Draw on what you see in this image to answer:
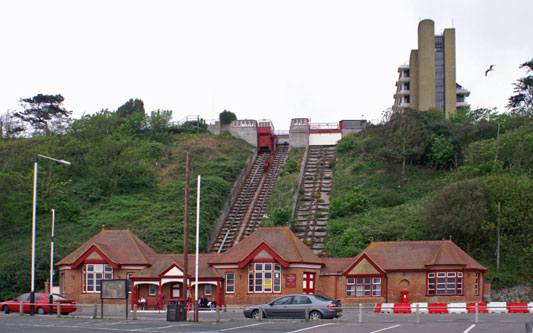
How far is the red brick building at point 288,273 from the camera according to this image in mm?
47531

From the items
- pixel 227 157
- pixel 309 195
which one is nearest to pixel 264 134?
pixel 227 157

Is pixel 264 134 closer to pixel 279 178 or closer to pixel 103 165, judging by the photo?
pixel 279 178

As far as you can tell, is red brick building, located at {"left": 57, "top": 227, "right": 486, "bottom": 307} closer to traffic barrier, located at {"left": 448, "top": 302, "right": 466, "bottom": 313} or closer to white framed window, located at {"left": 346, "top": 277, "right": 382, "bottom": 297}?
white framed window, located at {"left": 346, "top": 277, "right": 382, "bottom": 297}

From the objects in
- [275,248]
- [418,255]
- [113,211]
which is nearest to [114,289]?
[275,248]

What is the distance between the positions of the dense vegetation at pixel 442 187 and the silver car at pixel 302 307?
830 inches

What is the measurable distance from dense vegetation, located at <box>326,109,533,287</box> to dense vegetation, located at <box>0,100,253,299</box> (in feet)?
47.6

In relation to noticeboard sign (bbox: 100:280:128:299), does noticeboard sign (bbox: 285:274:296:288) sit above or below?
below

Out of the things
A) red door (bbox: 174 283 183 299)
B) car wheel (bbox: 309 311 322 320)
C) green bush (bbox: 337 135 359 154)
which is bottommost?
red door (bbox: 174 283 183 299)

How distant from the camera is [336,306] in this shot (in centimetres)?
3366

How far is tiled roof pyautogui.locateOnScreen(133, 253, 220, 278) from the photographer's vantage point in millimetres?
48781

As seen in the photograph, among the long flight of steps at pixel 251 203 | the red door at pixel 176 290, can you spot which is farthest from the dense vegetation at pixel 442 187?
the red door at pixel 176 290

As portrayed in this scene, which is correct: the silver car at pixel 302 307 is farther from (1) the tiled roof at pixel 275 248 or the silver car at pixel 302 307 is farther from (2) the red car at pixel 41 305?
(1) the tiled roof at pixel 275 248

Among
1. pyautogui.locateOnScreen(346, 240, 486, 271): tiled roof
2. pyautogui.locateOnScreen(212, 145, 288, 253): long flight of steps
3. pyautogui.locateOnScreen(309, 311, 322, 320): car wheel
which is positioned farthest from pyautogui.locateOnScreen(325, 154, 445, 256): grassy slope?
pyautogui.locateOnScreen(309, 311, 322, 320): car wheel

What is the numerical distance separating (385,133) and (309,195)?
52.3 ft
